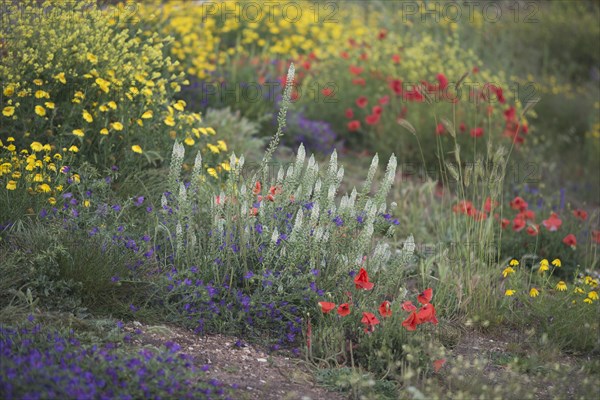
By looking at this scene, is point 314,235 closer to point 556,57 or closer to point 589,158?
point 589,158

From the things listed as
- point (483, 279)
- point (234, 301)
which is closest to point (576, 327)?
point (483, 279)

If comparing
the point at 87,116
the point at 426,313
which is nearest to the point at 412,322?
the point at 426,313

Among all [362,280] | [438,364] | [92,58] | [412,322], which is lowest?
[438,364]

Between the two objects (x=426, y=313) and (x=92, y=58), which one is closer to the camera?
(x=426, y=313)

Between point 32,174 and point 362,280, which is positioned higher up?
point 32,174

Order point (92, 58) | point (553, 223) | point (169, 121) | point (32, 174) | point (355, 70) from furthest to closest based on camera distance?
point (355, 70)
point (553, 223)
point (169, 121)
point (92, 58)
point (32, 174)

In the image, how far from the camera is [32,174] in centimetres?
414

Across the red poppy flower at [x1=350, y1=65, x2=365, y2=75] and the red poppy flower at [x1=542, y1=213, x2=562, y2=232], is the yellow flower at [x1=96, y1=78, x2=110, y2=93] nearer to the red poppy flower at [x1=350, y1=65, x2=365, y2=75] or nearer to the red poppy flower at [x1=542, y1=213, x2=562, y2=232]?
the red poppy flower at [x1=542, y1=213, x2=562, y2=232]

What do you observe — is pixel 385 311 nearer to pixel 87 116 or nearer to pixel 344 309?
pixel 344 309

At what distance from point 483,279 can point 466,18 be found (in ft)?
21.3

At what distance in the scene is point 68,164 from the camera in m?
4.54

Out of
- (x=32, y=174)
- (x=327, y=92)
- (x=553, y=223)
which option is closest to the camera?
(x=32, y=174)

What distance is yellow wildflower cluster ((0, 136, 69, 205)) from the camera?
4043 mm

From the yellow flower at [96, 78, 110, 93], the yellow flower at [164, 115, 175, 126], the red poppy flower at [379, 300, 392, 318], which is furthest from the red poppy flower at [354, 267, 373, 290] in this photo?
the yellow flower at [96, 78, 110, 93]
